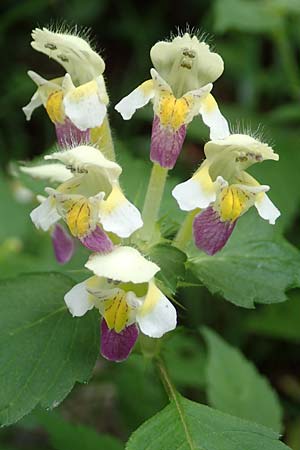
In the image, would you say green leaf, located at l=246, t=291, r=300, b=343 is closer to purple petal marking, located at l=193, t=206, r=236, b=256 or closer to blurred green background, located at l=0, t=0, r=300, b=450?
blurred green background, located at l=0, t=0, r=300, b=450

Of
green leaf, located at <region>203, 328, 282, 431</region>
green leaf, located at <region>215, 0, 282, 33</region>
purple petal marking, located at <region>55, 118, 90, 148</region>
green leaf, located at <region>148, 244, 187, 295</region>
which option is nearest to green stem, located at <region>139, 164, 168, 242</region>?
green leaf, located at <region>148, 244, 187, 295</region>

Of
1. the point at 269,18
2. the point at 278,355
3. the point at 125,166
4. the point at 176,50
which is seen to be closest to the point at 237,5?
the point at 269,18

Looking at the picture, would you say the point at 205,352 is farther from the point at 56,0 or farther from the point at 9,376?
the point at 56,0

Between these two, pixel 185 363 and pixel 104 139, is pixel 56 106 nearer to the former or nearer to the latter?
pixel 104 139

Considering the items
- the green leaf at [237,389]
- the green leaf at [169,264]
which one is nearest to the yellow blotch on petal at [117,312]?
the green leaf at [169,264]

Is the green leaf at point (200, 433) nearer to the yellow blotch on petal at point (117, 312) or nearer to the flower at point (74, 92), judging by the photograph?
the yellow blotch on petal at point (117, 312)

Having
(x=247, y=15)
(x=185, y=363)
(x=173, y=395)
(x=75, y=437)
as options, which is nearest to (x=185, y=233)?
(x=173, y=395)

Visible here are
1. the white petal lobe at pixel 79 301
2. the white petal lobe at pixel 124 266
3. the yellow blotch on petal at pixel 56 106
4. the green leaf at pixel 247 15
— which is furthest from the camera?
the green leaf at pixel 247 15
